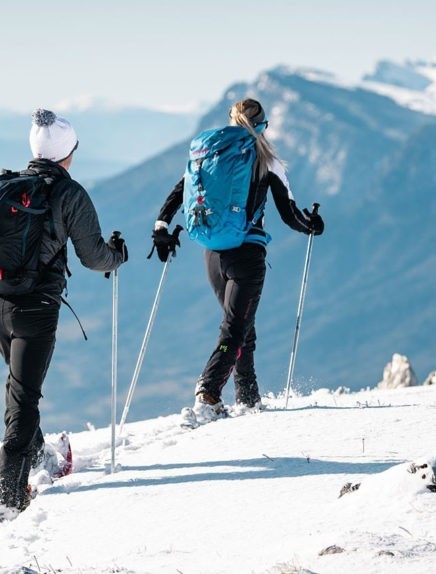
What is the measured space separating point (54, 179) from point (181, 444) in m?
2.64

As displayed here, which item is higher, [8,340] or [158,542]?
[8,340]

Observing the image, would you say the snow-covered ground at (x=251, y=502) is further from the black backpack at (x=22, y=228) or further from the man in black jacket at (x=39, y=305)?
the black backpack at (x=22, y=228)

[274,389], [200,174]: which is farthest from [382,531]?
[274,389]

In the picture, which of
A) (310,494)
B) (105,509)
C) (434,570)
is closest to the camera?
(434,570)

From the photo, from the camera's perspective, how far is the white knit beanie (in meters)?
6.22

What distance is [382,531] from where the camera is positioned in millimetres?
4246

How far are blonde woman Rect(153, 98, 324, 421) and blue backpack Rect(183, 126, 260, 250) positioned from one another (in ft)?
0.33

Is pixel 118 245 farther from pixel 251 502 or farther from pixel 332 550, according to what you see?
pixel 332 550

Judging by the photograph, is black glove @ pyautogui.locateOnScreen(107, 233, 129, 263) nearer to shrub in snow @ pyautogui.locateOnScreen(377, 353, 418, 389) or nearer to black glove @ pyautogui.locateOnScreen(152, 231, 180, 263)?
black glove @ pyautogui.locateOnScreen(152, 231, 180, 263)

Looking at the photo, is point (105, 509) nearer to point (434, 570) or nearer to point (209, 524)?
point (209, 524)

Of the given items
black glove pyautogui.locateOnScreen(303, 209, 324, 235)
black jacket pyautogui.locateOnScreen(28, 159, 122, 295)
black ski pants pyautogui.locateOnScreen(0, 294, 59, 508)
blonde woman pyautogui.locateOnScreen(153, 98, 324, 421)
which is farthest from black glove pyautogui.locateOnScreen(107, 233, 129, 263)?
black glove pyautogui.locateOnScreen(303, 209, 324, 235)

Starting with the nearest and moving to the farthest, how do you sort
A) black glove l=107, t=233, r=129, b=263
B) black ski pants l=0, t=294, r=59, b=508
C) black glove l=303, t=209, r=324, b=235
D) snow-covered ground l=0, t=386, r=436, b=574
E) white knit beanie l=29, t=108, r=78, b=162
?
snow-covered ground l=0, t=386, r=436, b=574
black ski pants l=0, t=294, r=59, b=508
white knit beanie l=29, t=108, r=78, b=162
black glove l=107, t=233, r=129, b=263
black glove l=303, t=209, r=324, b=235

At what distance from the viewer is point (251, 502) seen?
5375mm

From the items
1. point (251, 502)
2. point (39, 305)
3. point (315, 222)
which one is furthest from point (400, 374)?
point (251, 502)
